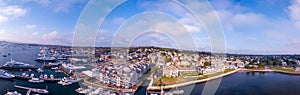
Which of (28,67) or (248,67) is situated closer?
(28,67)

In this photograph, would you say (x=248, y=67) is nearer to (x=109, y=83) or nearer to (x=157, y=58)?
(x=157, y=58)

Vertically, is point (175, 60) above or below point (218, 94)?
above

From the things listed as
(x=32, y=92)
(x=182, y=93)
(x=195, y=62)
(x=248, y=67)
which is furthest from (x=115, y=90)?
(x=248, y=67)

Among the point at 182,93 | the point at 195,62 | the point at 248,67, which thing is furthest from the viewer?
the point at 248,67

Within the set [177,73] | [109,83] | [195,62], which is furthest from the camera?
[195,62]

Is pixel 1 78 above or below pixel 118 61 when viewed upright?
below

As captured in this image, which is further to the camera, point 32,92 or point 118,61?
point 118,61

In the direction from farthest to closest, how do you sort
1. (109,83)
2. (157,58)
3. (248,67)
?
(248,67) → (157,58) → (109,83)

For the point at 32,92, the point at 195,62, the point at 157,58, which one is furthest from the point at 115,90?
the point at 195,62

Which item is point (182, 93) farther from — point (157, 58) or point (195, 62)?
point (195, 62)
